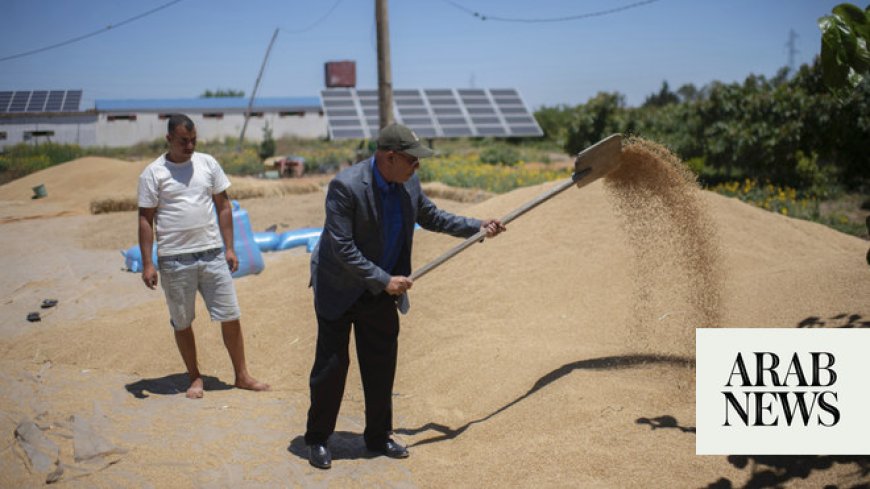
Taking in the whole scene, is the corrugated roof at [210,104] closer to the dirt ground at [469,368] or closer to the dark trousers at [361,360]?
the dirt ground at [469,368]

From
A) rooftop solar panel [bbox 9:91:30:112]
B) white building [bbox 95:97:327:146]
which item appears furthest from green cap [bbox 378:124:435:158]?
white building [bbox 95:97:327:146]

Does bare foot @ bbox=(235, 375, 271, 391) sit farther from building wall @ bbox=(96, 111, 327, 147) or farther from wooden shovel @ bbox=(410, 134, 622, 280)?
building wall @ bbox=(96, 111, 327, 147)

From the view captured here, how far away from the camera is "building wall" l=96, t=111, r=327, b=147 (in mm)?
28234

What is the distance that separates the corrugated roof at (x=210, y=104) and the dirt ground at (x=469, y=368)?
28.2 meters

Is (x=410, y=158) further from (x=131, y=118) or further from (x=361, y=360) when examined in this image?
(x=131, y=118)

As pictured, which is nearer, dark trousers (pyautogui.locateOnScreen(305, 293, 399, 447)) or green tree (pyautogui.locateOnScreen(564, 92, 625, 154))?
A: dark trousers (pyautogui.locateOnScreen(305, 293, 399, 447))

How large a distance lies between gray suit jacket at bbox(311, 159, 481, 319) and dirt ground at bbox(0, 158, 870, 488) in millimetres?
836

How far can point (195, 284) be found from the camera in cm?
417

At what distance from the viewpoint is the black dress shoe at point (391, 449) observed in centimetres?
348

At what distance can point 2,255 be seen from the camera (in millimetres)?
7793

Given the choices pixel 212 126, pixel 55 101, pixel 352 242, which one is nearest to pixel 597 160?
pixel 352 242

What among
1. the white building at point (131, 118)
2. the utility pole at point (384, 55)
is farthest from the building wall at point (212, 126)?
the utility pole at point (384, 55)

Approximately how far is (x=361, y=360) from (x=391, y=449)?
461 mm

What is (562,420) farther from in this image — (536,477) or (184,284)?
(184,284)
